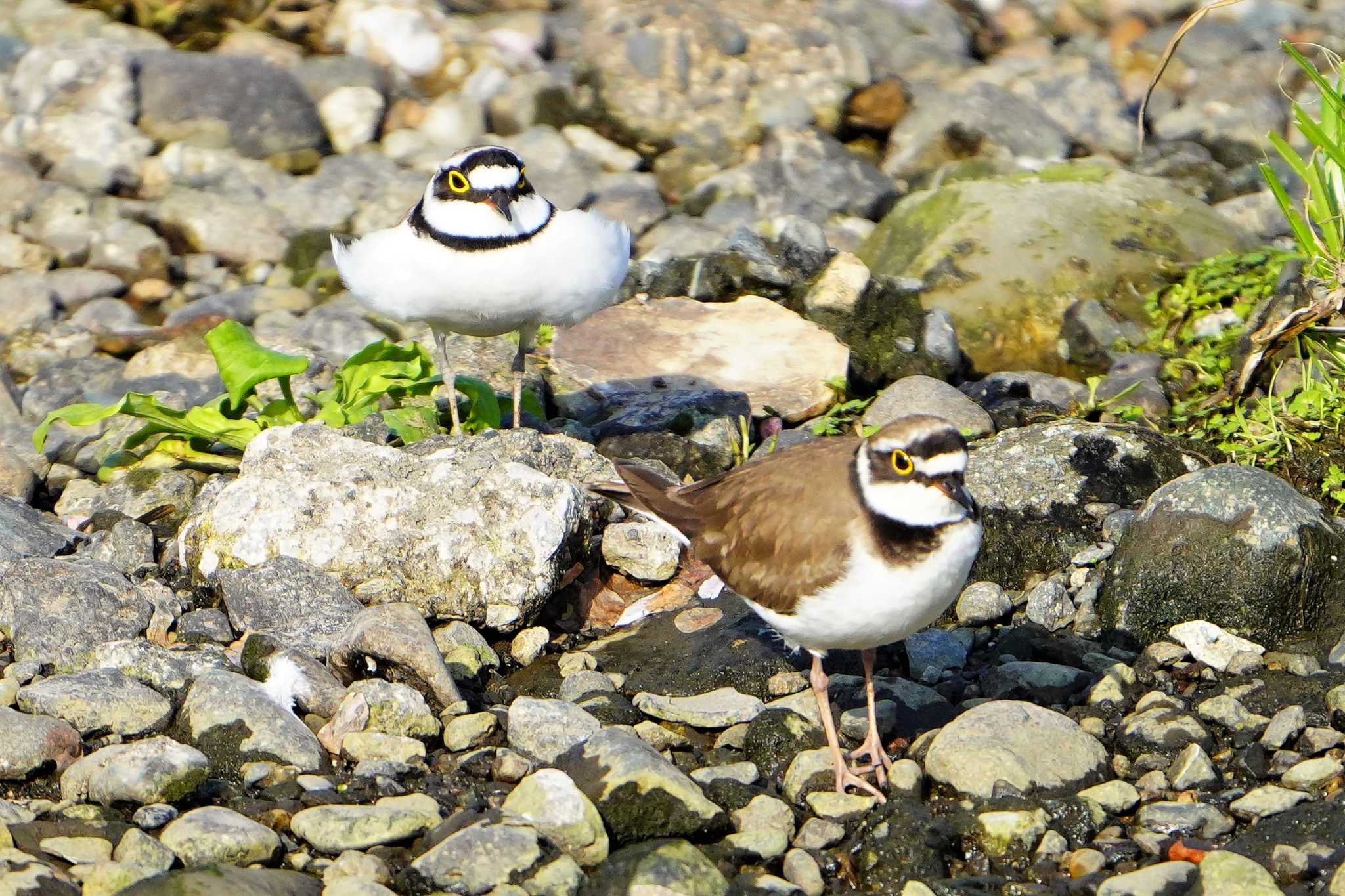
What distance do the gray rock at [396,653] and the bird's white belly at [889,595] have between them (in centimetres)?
162

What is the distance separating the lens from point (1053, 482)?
7.33 meters

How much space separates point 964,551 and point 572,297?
10.5 ft

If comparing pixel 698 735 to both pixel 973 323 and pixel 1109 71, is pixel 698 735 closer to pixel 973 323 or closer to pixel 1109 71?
pixel 973 323

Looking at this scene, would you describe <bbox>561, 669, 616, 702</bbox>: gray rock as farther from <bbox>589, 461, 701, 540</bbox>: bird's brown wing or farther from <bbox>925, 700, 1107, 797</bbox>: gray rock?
<bbox>925, 700, 1107, 797</bbox>: gray rock

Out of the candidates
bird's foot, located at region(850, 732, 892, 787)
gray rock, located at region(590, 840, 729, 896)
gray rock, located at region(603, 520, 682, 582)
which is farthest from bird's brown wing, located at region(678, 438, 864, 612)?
gray rock, located at region(603, 520, 682, 582)

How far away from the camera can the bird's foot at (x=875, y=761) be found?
5.65 metres

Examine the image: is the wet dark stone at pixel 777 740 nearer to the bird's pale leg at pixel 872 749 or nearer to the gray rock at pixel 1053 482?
the bird's pale leg at pixel 872 749

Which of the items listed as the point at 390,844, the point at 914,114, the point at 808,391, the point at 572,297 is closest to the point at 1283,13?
the point at 914,114

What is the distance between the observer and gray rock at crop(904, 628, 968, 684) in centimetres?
643

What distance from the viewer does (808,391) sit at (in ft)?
28.7

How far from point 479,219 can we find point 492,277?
299 millimetres

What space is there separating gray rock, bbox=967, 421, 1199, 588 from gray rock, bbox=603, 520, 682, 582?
4.69ft

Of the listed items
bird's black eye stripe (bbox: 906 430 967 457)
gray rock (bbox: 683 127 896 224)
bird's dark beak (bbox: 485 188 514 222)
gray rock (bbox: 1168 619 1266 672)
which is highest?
bird's black eye stripe (bbox: 906 430 967 457)

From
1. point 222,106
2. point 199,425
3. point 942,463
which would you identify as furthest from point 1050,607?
point 222,106
